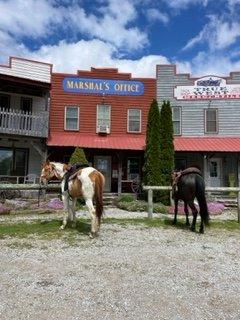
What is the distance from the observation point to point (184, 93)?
23.7m

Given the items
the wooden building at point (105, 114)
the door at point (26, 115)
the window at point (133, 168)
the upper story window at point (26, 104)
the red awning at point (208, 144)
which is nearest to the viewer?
the door at point (26, 115)

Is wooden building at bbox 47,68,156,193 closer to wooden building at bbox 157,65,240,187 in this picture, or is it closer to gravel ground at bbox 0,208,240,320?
wooden building at bbox 157,65,240,187

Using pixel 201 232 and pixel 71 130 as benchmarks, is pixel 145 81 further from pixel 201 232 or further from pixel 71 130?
pixel 201 232

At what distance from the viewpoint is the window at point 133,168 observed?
76.6ft

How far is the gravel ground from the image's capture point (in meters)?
4.80

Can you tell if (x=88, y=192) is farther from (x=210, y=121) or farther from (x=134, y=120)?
(x=210, y=121)

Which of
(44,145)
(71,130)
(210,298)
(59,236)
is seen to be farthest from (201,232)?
(71,130)

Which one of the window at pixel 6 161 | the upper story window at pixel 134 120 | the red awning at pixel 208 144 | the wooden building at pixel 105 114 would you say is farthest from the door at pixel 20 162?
the red awning at pixel 208 144

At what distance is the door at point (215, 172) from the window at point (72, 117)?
911cm

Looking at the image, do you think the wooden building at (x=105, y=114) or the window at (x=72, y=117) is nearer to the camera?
the wooden building at (x=105, y=114)

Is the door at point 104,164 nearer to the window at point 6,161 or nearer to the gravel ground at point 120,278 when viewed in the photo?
the window at point 6,161

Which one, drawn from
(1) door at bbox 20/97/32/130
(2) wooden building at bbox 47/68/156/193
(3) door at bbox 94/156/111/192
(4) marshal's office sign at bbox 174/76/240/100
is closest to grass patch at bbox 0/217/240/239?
(1) door at bbox 20/97/32/130

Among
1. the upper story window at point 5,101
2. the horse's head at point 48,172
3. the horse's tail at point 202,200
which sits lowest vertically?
the horse's tail at point 202,200

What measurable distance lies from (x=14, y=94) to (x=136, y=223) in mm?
13848
